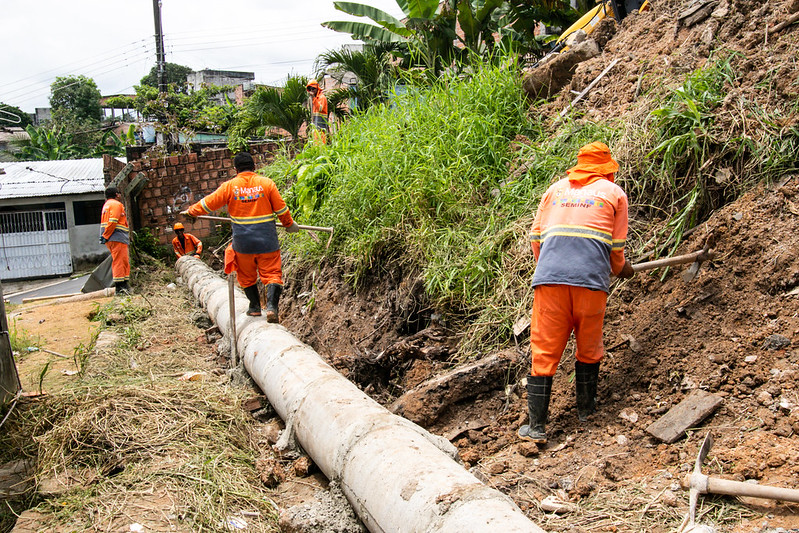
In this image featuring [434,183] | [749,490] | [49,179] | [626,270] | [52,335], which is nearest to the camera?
[749,490]

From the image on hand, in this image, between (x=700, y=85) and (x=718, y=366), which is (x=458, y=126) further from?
(x=718, y=366)

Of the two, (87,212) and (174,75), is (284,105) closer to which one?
(87,212)

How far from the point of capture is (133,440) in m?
3.60

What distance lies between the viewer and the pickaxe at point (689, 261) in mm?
3453

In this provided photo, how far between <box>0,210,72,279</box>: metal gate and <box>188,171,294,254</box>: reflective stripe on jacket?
52.4ft

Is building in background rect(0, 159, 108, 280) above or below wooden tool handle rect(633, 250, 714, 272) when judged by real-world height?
below

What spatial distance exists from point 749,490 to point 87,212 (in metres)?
20.4

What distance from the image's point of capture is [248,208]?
17.3 feet

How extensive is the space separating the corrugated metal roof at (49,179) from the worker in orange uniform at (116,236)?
9.92 metres

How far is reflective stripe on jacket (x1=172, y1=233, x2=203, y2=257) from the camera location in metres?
10.8

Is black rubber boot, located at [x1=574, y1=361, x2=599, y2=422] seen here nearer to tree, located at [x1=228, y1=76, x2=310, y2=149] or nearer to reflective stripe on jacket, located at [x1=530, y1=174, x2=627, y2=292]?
reflective stripe on jacket, located at [x1=530, y1=174, x2=627, y2=292]

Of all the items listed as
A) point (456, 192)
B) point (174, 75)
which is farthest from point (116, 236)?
point (174, 75)

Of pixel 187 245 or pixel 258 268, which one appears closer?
pixel 258 268

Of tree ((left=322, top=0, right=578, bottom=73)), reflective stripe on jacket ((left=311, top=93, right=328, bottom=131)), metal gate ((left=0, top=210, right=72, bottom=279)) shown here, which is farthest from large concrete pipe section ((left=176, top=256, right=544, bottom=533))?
metal gate ((left=0, top=210, right=72, bottom=279))
